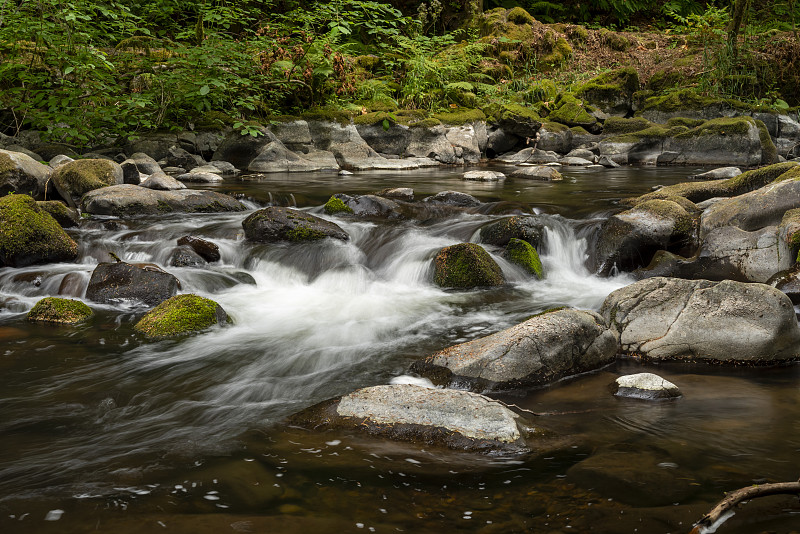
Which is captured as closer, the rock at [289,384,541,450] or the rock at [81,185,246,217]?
the rock at [289,384,541,450]

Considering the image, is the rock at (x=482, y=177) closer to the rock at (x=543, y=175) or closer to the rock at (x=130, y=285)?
the rock at (x=543, y=175)

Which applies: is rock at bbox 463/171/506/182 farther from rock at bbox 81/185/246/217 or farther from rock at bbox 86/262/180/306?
rock at bbox 86/262/180/306

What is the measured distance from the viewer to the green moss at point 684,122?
1562 centimetres

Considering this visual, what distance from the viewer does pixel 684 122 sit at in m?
15.9

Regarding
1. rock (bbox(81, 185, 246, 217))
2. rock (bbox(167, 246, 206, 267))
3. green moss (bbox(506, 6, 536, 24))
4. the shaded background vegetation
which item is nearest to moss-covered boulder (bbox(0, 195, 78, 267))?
rock (bbox(167, 246, 206, 267))

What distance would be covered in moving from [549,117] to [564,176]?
5.68 m

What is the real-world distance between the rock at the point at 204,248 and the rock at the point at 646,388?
5.11m

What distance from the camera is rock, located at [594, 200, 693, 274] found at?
6480mm

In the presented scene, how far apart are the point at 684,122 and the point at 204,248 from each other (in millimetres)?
13901

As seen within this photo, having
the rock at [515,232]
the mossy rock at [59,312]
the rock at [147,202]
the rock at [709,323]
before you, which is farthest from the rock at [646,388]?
the rock at [147,202]

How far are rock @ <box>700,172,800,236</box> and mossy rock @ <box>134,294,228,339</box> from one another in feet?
16.9

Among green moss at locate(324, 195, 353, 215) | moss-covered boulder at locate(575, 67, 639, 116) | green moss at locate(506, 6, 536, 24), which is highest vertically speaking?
green moss at locate(506, 6, 536, 24)

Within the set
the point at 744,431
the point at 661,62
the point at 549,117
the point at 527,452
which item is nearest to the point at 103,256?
the point at 527,452

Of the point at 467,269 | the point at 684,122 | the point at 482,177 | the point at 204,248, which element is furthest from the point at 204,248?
the point at 684,122
